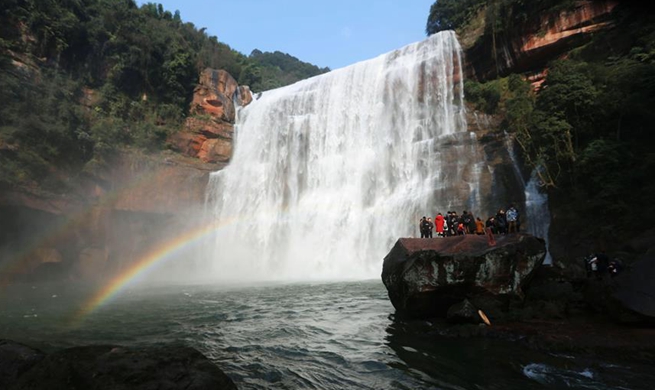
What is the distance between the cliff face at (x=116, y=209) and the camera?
27031 millimetres

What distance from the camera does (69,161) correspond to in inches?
1188

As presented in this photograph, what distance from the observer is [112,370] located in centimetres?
449

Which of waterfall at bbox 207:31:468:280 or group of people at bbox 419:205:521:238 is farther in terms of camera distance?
waterfall at bbox 207:31:468:280

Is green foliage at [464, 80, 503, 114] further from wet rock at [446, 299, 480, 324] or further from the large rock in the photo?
wet rock at [446, 299, 480, 324]

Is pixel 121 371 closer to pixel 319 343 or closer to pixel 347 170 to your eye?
pixel 319 343

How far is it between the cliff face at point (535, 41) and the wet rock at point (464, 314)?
22297 mm

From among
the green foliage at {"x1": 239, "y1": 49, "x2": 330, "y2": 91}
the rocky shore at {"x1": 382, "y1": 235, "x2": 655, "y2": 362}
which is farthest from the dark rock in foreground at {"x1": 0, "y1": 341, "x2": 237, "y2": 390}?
the green foliage at {"x1": 239, "y1": 49, "x2": 330, "y2": 91}

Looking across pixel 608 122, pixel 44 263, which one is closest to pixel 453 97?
pixel 608 122

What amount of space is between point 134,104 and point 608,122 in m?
38.7

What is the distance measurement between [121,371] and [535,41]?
102ft

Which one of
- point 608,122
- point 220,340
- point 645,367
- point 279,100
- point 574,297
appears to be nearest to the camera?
point 645,367

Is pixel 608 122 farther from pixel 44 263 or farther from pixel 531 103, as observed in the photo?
pixel 44 263

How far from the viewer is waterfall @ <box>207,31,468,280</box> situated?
26.6 meters

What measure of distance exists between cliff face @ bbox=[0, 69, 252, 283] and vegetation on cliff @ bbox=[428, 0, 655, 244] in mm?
27410
